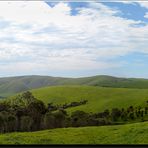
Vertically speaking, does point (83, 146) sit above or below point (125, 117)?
above

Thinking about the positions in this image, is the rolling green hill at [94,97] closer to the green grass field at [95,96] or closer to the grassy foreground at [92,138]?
the green grass field at [95,96]

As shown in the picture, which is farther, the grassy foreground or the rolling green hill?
the rolling green hill

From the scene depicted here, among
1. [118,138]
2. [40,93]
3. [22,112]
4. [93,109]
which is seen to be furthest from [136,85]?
[118,138]

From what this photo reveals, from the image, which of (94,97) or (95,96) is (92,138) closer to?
(94,97)

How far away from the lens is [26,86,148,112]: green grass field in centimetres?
8211

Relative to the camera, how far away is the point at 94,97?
93062 millimetres

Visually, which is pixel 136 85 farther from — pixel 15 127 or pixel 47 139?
pixel 47 139

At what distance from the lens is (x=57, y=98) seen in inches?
3553

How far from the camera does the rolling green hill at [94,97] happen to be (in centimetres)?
8206

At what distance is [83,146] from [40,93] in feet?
270

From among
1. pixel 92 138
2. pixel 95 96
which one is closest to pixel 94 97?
pixel 95 96

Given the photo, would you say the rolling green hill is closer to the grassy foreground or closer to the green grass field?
the green grass field

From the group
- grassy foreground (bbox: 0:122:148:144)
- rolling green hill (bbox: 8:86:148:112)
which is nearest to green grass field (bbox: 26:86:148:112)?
rolling green hill (bbox: 8:86:148:112)

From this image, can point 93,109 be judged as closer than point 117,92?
Yes
